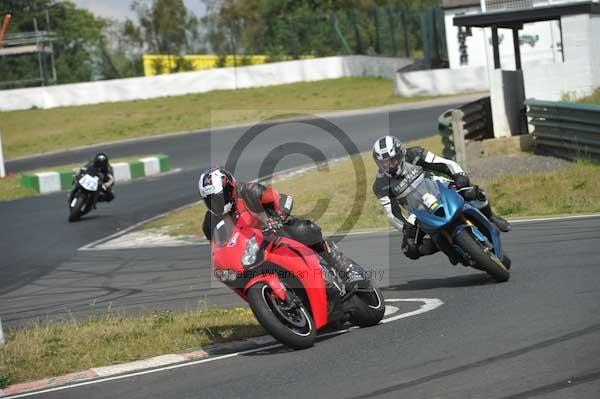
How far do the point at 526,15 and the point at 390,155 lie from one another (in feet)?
48.3

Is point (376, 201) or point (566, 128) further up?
point (566, 128)

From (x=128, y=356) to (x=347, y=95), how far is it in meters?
31.1

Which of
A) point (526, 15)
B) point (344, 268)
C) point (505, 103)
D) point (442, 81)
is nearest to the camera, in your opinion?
point (344, 268)

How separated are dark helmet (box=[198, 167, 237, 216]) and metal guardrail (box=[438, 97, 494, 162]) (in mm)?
12978

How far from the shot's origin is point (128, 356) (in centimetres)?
804

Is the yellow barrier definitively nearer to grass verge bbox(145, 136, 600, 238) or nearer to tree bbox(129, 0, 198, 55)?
tree bbox(129, 0, 198, 55)

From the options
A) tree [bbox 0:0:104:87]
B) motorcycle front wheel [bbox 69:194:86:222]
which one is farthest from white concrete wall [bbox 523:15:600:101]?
tree [bbox 0:0:104:87]

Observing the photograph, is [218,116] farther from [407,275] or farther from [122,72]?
[407,275]

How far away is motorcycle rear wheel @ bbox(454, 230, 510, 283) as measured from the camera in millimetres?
9031

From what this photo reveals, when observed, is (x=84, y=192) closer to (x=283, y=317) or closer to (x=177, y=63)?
(x=283, y=317)

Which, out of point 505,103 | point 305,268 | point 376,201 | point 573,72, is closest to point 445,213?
point 305,268

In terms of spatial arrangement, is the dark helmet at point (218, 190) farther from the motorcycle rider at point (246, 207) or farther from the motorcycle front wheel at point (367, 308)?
the motorcycle front wheel at point (367, 308)

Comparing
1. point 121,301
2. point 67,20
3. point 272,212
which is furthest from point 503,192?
point 67,20

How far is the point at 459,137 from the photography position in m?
20.1
